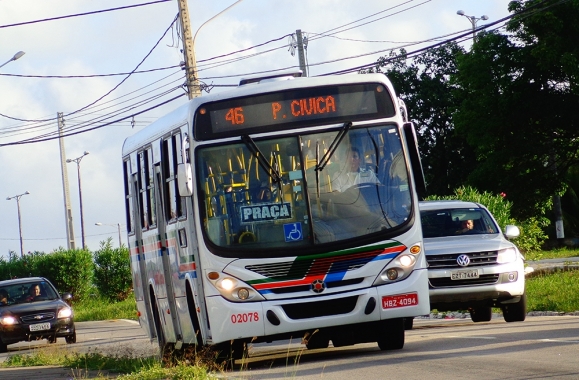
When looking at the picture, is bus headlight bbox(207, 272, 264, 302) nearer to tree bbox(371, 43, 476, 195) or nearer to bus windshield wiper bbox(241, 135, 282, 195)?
bus windshield wiper bbox(241, 135, 282, 195)

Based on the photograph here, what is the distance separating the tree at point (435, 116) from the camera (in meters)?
75.8

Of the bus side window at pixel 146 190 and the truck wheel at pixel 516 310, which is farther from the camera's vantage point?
the truck wheel at pixel 516 310

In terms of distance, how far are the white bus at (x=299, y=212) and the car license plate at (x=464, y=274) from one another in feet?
12.4

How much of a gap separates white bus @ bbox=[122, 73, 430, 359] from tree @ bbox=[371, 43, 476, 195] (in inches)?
2453

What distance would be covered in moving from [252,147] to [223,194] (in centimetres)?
63

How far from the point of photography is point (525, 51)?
176 feet

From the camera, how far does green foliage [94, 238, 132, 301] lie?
157 feet

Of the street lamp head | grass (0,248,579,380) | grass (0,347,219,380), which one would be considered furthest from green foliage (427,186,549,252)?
grass (0,347,219,380)

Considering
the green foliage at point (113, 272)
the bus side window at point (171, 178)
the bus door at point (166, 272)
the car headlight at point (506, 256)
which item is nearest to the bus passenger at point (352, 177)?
the bus side window at point (171, 178)

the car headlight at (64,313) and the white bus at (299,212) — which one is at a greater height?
the white bus at (299,212)

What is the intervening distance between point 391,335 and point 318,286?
5.20ft

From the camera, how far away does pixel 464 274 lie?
17.7m

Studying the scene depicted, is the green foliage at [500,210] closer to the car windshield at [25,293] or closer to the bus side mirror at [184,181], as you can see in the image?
the car windshield at [25,293]

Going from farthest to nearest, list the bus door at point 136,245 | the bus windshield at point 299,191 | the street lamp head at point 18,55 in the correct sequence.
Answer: the street lamp head at point 18,55, the bus door at point 136,245, the bus windshield at point 299,191
